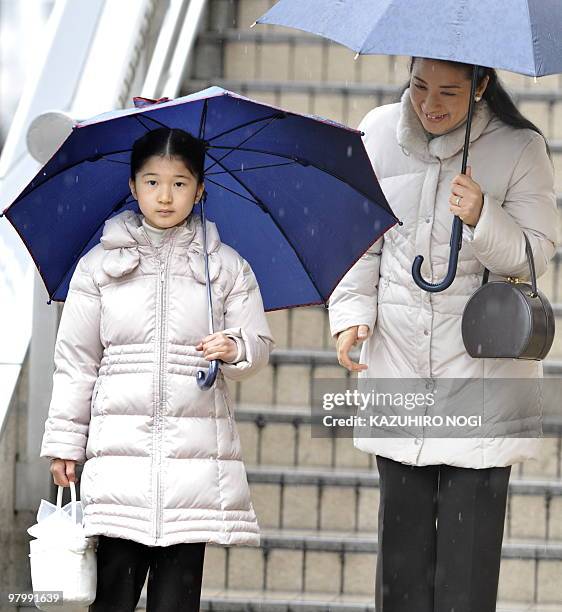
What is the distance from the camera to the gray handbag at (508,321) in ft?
12.6

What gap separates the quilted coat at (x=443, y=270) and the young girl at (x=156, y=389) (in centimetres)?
45

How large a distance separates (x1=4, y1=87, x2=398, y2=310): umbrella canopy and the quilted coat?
17 centimetres

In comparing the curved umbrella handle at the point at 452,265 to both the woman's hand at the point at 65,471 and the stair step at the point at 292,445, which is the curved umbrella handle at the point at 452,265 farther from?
the stair step at the point at 292,445

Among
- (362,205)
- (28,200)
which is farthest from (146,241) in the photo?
(362,205)

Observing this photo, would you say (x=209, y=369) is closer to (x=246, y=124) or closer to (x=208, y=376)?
(x=208, y=376)

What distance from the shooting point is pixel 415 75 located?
3.91 metres

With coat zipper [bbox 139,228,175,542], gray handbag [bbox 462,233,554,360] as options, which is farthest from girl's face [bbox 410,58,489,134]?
coat zipper [bbox 139,228,175,542]

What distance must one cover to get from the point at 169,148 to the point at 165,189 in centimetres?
11

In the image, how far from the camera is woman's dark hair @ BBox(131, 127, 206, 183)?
3.75 metres

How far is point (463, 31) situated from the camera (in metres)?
3.60

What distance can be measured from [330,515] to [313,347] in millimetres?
892

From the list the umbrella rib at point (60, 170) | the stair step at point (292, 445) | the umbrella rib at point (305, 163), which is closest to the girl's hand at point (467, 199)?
the umbrella rib at point (305, 163)

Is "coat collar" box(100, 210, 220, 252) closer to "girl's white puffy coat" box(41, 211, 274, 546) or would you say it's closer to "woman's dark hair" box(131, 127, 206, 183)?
"girl's white puffy coat" box(41, 211, 274, 546)

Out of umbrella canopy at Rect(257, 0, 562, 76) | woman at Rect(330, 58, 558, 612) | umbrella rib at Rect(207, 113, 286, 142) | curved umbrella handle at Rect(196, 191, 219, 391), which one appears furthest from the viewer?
woman at Rect(330, 58, 558, 612)
